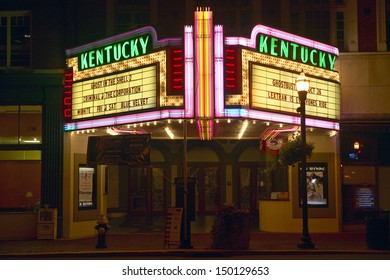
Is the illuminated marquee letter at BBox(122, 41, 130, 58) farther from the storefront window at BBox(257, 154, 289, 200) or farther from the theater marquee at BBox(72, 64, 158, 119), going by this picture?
the storefront window at BBox(257, 154, 289, 200)

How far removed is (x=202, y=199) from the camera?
1100 inches

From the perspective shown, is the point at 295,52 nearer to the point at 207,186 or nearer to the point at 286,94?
the point at 286,94

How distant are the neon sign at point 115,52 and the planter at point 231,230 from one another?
17.8 feet

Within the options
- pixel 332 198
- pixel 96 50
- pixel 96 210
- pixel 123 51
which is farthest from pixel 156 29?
pixel 332 198

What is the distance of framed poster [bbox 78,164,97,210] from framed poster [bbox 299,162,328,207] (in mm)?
7398

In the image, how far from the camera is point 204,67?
54.7ft

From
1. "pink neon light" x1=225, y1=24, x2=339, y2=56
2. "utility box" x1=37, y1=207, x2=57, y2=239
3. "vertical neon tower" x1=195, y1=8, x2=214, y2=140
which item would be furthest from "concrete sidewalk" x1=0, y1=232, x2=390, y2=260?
"pink neon light" x1=225, y1=24, x2=339, y2=56

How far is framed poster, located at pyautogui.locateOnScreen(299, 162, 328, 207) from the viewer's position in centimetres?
2084

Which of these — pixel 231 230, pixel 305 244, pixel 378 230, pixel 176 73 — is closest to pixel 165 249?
pixel 231 230

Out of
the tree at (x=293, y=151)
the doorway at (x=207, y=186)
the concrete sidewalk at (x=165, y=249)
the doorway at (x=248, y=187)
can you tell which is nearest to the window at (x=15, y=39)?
the concrete sidewalk at (x=165, y=249)

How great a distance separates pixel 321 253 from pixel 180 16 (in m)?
10.5

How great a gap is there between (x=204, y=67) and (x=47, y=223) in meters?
7.36

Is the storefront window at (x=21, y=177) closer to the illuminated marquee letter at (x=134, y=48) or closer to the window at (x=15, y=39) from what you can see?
the window at (x=15, y=39)

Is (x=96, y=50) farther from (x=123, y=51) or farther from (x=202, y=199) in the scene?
(x=202, y=199)
